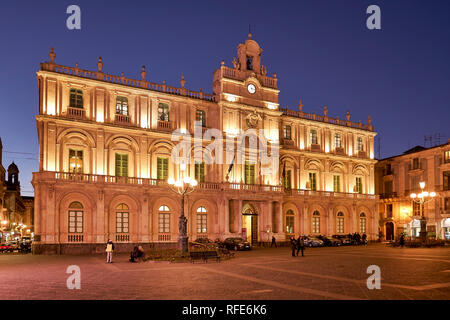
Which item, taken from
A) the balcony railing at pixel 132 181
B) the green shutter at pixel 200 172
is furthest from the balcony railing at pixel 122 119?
the green shutter at pixel 200 172

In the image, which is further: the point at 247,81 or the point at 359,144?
the point at 359,144

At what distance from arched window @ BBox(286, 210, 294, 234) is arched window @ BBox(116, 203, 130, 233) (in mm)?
18219

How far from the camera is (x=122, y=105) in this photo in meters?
38.4

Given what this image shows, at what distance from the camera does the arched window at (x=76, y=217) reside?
34.6 metres

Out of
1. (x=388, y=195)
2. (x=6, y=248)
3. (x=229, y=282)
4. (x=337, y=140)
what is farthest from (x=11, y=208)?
(x=229, y=282)

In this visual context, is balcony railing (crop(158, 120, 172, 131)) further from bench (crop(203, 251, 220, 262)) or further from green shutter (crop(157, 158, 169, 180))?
bench (crop(203, 251, 220, 262))

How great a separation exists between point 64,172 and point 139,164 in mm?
6556

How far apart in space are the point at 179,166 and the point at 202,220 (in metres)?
5.67

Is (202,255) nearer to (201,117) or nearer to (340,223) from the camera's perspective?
(201,117)

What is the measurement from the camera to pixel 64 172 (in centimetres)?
3406

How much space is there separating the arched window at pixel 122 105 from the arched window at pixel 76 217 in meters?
8.98
